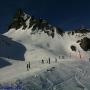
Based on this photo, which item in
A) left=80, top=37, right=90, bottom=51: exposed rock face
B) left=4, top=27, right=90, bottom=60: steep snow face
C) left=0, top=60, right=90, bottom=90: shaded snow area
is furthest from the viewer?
left=80, top=37, right=90, bottom=51: exposed rock face

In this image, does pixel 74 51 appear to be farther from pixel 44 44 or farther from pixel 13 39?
pixel 13 39

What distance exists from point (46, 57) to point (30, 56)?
6.93 meters

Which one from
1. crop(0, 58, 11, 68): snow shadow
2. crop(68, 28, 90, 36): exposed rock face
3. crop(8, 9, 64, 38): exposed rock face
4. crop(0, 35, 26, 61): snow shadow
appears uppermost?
crop(8, 9, 64, 38): exposed rock face

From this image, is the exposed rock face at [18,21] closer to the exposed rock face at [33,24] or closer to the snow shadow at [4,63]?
the exposed rock face at [33,24]

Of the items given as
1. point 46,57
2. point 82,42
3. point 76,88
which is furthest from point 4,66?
point 82,42

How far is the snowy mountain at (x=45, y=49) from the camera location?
59.9 m

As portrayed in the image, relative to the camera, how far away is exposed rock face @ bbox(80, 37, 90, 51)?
118262mm

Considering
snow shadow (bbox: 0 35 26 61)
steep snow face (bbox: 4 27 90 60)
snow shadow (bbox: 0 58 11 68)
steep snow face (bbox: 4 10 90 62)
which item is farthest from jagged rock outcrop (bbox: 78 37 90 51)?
snow shadow (bbox: 0 58 11 68)

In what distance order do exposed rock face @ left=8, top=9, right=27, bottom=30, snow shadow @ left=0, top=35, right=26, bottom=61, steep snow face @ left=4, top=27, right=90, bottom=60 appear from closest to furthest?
snow shadow @ left=0, top=35, right=26, bottom=61 → steep snow face @ left=4, top=27, right=90, bottom=60 → exposed rock face @ left=8, top=9, right=27, bottom=30

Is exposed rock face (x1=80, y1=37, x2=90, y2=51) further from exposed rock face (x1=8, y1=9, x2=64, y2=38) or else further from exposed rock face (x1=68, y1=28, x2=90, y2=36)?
exposed rock face (x1=8, y1=9, x2=64, y2=38)

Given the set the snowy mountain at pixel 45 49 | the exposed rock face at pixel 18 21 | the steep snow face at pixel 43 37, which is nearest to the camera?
the snowy mountain at pixel 45 49

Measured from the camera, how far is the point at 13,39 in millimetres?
121750

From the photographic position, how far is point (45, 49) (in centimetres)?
11169

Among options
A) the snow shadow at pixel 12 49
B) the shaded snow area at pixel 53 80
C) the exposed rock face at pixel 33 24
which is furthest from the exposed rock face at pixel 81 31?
the shaded snow area at pixel 53 80
